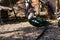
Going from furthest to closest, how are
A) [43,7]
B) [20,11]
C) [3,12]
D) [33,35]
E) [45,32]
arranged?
[20,11] < [43,7] < [3,12] < [45,32] < [33,35]

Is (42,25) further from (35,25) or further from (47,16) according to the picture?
(47,16)

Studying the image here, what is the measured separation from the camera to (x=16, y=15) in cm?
1617

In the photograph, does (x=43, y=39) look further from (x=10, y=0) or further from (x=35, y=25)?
(x=10, y=0)

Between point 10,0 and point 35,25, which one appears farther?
point 10,0

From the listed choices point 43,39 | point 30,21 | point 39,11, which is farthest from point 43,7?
point 43,39

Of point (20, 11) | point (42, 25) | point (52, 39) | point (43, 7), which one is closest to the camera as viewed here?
point (52, 39)

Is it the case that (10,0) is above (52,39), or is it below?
above

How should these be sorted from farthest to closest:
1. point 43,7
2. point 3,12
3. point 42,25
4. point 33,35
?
point 43,7 < point 3,12 < point 42,25 < point 33,35

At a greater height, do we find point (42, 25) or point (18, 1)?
point (18, 1)

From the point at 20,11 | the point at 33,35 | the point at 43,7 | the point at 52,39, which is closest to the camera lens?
the point at 52,39

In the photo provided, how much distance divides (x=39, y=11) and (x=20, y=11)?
165cm

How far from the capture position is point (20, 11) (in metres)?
16.9

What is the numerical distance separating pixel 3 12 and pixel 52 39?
6.81 m

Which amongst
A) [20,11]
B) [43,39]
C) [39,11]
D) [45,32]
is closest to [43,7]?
[39,11]
